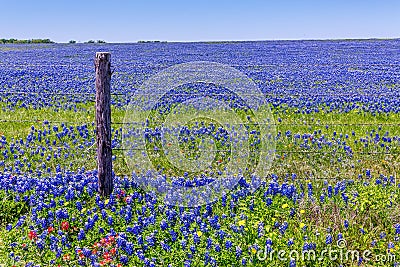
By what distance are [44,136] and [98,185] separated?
10.9 feet

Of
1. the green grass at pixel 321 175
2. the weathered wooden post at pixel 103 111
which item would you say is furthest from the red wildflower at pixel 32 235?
the weathered wooden post at pixel 103 111

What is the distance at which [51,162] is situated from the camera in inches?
295

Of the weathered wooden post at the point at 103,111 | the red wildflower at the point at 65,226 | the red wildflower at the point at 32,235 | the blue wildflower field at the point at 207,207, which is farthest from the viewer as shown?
the weathered wooden post at the point at 103,111

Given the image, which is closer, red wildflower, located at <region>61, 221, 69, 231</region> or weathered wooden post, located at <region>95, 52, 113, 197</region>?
red wildflower, located at <region>61, 221, 69, 231</region>

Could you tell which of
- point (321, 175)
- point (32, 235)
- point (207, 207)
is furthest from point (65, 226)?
point (321, 175)

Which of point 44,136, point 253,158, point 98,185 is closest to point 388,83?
point 253,158

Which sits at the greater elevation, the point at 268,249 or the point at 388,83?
the point at 388,83

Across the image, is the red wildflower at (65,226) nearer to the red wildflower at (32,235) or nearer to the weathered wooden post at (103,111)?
the red wildflower at (32,235)

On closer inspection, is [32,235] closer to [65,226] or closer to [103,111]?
[65,226]

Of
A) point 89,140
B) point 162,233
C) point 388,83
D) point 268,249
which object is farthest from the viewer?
point 388,83

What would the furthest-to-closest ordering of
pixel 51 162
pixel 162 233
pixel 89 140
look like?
pixel 89 140
pixel 51 162
pixel 162 233

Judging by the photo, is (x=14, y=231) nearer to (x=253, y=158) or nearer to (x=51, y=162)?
(x=51, y=162)

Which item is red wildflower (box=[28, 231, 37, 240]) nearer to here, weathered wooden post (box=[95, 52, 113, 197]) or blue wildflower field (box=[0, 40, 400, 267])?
blue wildflower field (box=[0, 40, 400, 267])

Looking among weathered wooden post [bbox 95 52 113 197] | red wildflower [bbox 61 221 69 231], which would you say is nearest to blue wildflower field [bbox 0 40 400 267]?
red wildflower [bbox 61 221 69 231]
